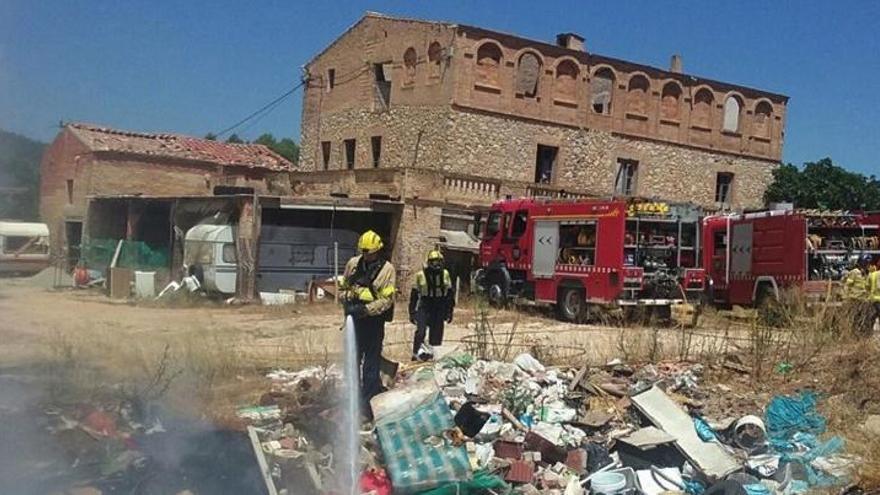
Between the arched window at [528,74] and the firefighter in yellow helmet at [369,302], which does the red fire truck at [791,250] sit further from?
the arched window at [528,74]

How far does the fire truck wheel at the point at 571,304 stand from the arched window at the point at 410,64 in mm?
14262

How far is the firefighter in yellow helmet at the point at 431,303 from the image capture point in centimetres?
1074

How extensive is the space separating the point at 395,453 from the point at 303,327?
8.91 metres

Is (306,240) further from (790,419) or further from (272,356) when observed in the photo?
(790,419)

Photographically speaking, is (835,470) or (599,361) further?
(599,361)

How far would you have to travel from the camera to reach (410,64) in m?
29.8

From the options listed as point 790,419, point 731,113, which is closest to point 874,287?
point 790,419

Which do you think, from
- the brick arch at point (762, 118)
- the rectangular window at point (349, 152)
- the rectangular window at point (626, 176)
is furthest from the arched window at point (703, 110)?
the rectangular window at point (349, 152)

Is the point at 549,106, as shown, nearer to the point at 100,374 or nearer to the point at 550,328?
the point at 550,328

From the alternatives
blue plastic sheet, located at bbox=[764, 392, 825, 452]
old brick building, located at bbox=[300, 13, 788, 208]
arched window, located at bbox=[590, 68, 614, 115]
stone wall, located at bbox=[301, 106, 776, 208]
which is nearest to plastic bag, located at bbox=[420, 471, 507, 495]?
blue plastic sheet, located at bbox=[764, 392, 825, 452]

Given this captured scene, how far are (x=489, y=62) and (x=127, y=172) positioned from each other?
13.1 meters

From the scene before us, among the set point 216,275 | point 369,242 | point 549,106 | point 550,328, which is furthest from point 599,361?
point 549,106

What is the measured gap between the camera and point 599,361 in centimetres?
1038

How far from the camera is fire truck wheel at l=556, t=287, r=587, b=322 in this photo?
56.4 feet
